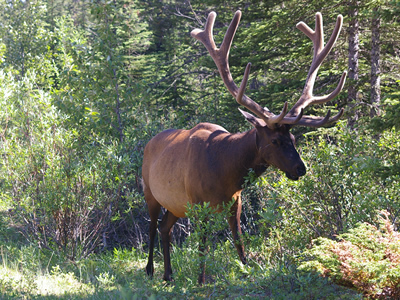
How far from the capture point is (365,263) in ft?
12.1

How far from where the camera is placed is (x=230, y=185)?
558 cm

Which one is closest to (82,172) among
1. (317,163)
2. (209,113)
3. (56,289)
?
(56,289)

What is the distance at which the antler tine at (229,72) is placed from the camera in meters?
5.05

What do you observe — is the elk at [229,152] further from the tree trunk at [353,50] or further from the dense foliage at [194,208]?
the tree trunk at [353,50]

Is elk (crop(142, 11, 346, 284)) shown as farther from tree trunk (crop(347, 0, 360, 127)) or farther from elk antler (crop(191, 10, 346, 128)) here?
tree trunk (crop(347, 0, 360, 127))

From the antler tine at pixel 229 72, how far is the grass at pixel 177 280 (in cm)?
150

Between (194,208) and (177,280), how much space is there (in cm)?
100

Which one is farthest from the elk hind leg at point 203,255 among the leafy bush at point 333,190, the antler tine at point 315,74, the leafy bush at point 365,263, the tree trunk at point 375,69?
the tree trunk at point 375,69

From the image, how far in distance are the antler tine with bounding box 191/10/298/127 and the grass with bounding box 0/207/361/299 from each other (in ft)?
4.91

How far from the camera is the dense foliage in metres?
5.23

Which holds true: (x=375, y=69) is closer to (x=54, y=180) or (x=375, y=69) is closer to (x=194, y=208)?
(x=194, y=208)

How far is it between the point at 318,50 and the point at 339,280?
126 inches

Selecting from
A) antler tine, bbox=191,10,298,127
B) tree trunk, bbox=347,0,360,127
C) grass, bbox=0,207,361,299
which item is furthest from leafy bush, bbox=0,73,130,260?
tree trunk, bbox=347,0,360,127

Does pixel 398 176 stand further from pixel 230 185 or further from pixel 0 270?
pixel 0 270
